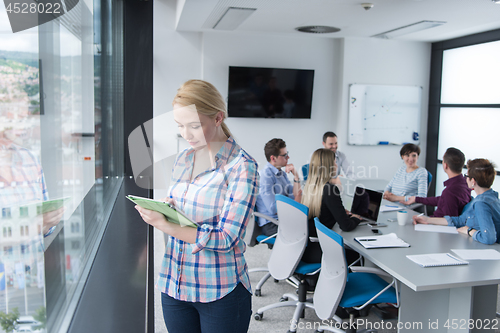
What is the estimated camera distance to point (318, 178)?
3195 mm

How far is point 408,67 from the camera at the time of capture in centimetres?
645

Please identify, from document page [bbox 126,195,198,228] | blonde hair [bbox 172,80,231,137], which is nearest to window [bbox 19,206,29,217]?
document page [bbox 126,195,198,228]

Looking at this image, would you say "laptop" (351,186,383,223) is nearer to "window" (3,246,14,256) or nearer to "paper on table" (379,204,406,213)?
Result: "paper on table" (379,204,406,213)

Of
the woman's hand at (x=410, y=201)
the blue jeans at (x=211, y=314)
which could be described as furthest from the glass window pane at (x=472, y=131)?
the blue jeans at (x=211, y=314)

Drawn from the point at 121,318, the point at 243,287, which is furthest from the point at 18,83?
the point at 243,287

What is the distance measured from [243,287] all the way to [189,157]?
50 cm

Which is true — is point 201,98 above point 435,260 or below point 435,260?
above

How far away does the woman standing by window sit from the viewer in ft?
4.06

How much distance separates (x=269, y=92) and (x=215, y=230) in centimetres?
505

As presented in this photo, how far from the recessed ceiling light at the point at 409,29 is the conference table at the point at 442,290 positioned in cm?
326

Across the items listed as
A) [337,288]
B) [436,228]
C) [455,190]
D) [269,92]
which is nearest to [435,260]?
[337,288]

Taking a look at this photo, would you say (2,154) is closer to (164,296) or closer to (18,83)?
(18,83)
